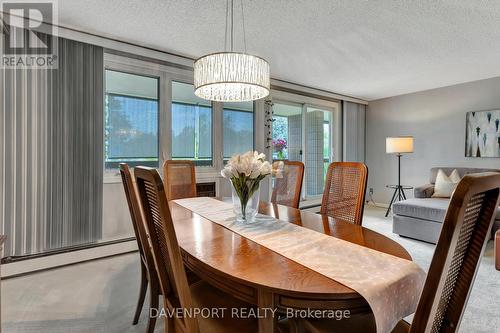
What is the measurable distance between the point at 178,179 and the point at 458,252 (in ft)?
7.80

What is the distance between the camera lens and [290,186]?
2.47 m

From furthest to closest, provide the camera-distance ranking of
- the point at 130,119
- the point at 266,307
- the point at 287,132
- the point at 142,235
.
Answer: the point at 287,132, the point at 130,119, the point at 142,235, the point at 266,307

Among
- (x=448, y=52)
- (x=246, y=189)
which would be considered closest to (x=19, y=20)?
(x=246, y=189)

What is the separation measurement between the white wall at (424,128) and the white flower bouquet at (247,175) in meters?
4.55

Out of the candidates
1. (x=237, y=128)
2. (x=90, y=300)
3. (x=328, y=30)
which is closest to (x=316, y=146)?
(x=237, y=128)

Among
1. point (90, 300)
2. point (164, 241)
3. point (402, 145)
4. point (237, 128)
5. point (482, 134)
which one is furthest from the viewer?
point (402, 145)

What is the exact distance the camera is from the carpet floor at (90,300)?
5.98ft

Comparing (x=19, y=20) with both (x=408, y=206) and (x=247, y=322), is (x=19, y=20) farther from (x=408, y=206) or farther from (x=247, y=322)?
(x=408, y=206)

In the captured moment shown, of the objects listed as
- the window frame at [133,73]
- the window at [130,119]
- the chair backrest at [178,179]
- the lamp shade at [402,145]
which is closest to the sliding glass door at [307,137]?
the lamp shade at [402,145]

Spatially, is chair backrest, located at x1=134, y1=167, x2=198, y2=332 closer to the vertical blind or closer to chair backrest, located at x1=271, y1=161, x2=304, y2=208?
chair backrest, located at x1=271, y1=161, x2=304, y2=208

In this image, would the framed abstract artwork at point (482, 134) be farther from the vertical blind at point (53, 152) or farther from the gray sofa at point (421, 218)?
the vertical blind at point (53, 152)

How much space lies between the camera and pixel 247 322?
1126mm

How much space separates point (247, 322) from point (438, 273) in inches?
29.9

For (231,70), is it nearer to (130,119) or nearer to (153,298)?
(153,298)
